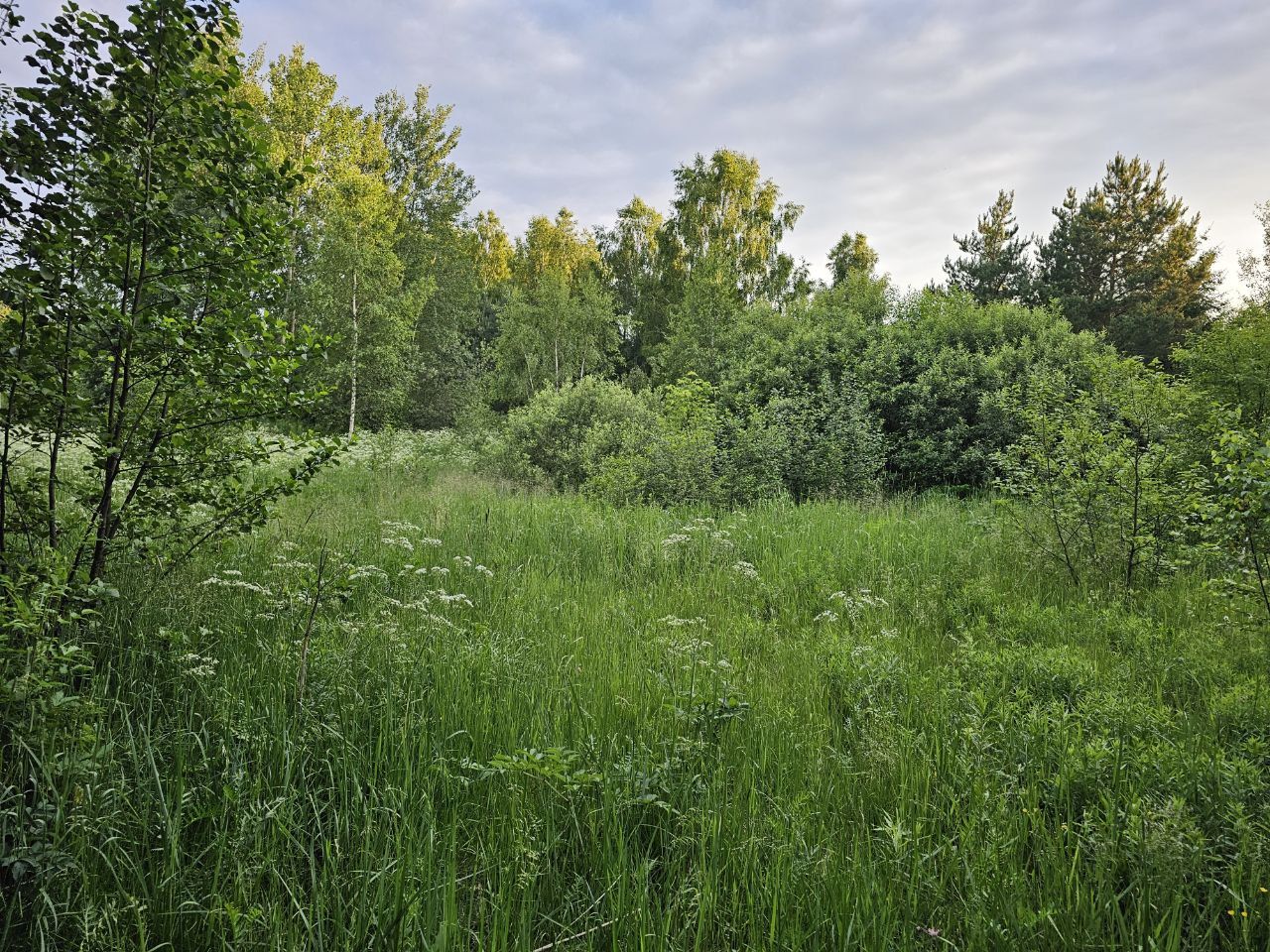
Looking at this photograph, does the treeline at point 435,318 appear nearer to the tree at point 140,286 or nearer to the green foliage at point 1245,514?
the tree at point 140,286

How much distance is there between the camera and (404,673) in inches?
113

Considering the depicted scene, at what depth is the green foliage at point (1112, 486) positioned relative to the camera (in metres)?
5.11

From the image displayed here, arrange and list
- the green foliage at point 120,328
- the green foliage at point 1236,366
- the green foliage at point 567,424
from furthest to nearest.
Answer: the green foliage at point 567,424, the green foliage at point 1236,366, the green foliage at point 120,328

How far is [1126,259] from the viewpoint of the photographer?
28.3 meters

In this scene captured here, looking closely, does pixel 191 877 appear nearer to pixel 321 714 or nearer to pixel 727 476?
pixel 321 714

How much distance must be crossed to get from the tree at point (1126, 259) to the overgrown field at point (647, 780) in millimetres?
30417

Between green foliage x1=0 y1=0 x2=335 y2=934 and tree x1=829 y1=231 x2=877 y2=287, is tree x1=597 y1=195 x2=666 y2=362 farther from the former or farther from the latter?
green foliage x1=0 y1=0 x2=335 y2=934

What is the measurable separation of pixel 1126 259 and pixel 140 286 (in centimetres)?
3747

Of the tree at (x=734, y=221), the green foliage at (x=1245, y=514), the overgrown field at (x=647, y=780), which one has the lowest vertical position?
the overgrown field at (x=647, y=780)

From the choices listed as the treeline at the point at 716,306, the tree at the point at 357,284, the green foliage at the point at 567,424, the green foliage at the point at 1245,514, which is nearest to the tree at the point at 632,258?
the treeline at the point at 716,306

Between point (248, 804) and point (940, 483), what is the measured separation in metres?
12.8

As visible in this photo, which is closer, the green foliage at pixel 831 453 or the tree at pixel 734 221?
the green foliage at pixel 831 453

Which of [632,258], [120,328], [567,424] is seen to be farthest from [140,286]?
[632,258]

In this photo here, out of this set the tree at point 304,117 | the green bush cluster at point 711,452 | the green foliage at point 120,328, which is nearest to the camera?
the green foliage at point 120,328
